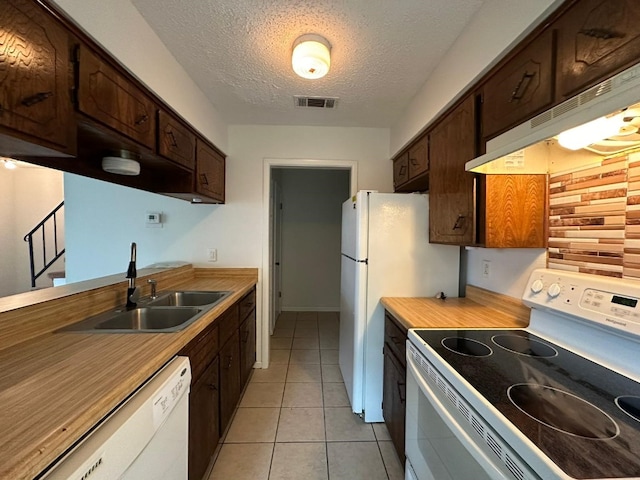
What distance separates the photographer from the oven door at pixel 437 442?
77 cm

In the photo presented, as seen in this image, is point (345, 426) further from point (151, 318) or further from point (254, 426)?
point (151, 318)

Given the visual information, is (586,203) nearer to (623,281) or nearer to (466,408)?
(623,281)

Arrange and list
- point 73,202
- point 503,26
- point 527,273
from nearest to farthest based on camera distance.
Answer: point 503,26, point 527,273, point 73,202

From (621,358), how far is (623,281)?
25 cm

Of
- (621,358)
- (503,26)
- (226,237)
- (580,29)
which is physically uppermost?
(503,26)

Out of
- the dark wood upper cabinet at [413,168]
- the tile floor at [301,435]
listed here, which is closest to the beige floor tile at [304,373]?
the tile floor at [301,435]

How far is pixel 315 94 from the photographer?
2.09 metres

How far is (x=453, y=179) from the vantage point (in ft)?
5.28

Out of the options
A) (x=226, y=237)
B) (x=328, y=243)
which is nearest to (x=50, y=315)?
(x=226, y=237)

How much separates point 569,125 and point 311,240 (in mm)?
4228

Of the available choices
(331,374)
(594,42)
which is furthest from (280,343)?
(594,42)

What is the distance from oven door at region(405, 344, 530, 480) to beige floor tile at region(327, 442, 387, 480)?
43 cm

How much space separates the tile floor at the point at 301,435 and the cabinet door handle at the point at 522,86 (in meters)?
1.96

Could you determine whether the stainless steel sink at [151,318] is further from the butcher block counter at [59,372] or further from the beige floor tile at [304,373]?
the beige floor tile at [304,373]
